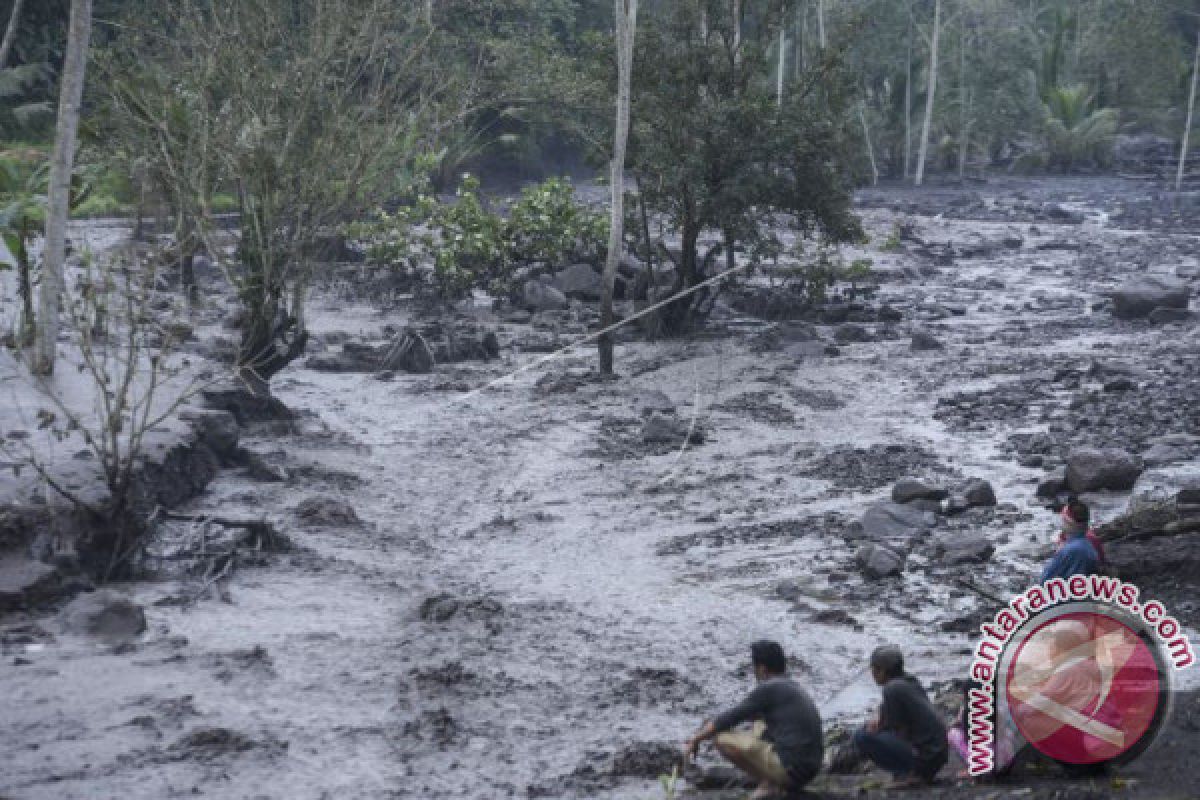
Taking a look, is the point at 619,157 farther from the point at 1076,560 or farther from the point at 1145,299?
the point at 1076,560

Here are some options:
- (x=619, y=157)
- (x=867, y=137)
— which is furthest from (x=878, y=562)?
(x=867, y=137)

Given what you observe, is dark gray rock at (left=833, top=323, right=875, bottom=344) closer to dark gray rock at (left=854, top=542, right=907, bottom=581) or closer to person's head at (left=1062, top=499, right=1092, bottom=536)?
dark gray rock at (left=854, top=542, right=907, bottom=581)

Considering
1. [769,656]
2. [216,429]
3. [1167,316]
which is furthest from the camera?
[1167,316]

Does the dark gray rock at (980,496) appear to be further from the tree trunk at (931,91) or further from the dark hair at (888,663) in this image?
the tree trunk at (931,91)

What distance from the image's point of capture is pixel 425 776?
8.98 metres

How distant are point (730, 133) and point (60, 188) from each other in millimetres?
11499

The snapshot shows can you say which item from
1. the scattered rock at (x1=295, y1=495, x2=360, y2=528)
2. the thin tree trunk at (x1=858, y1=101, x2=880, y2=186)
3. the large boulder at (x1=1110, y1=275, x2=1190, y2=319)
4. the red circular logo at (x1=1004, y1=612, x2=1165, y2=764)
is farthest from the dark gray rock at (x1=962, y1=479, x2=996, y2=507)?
the thin tree trunk at (x1=858, y1=101, x2=880, y2=186)

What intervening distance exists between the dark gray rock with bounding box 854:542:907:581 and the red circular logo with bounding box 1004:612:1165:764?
420 centimetres

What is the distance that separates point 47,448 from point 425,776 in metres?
6.77

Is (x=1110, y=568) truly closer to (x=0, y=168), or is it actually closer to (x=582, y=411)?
Answer: (x=582, y=411)

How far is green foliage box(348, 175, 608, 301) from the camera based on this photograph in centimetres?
2770

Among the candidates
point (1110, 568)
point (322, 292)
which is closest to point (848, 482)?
point (1110, 568)

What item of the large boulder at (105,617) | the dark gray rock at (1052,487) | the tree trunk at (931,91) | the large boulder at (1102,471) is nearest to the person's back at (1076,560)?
the large boulder at (1102,471)

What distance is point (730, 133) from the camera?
23422 mm
